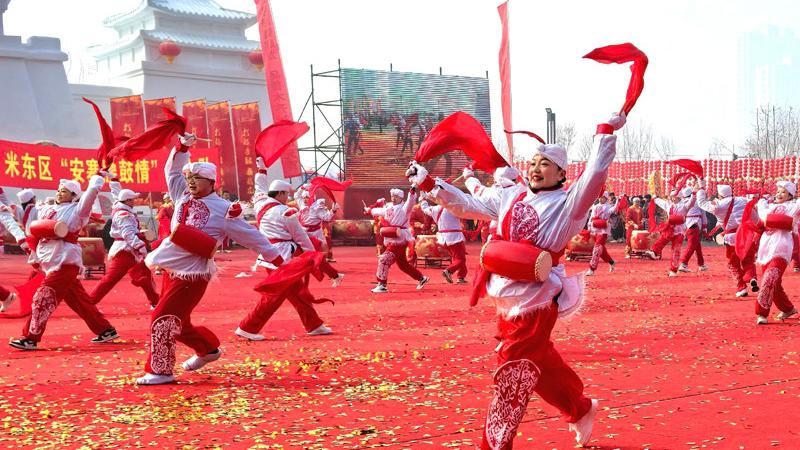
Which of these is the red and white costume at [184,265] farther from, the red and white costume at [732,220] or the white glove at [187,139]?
the red and white costume at [732,220]

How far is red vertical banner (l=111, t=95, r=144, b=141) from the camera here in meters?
30.8

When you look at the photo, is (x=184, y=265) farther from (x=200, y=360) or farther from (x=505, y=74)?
(x=505, y=74)

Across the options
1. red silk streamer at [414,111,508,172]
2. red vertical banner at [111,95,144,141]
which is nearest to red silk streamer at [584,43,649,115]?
red silk streamer at [414,111,508,172]

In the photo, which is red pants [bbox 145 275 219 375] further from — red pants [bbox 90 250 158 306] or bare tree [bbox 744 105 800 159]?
bare tree [bbox 744 105 800 159]

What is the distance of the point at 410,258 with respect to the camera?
18766 millimetres

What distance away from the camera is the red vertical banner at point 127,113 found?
30750 mm

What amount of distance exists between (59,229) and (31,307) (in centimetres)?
94

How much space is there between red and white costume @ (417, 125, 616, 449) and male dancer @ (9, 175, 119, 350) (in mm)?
5118

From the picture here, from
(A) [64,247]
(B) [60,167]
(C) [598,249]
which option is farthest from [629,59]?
(B) [60,167]

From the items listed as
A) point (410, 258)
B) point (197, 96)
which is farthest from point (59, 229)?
point (197, 96)

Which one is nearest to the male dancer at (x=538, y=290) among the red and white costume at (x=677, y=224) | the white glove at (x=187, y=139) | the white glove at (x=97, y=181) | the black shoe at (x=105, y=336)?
the white glove at (x=187, y=139)

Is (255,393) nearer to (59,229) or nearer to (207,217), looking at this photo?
(207,217)

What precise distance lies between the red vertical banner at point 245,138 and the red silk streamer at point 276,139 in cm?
2305

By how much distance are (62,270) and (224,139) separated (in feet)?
77.8
